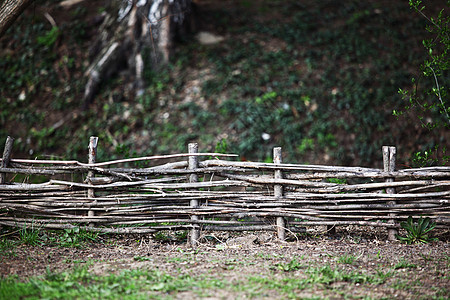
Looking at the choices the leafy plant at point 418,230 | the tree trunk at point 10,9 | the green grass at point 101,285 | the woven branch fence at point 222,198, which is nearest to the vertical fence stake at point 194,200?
the woven branch fence at point 222,198

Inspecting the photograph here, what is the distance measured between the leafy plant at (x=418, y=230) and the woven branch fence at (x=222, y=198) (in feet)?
0.19

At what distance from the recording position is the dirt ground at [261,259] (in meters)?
2.60

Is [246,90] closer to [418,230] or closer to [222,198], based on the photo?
[222,198]

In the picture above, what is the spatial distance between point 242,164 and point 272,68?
13.6 ft

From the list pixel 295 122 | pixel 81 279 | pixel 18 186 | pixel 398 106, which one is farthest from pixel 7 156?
pixel 398 106

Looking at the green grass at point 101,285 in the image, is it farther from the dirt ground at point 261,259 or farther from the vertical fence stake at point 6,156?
the vertical fence stake at point 6,156

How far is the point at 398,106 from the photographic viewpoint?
6.40 metres

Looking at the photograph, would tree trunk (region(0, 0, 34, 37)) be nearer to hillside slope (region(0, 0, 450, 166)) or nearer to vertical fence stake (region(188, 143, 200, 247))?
vertical fence stake (region(188, 143, 200, 247))

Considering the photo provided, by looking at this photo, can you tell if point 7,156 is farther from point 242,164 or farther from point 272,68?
point 272,68

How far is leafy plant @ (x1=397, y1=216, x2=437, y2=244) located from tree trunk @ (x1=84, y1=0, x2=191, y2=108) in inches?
204

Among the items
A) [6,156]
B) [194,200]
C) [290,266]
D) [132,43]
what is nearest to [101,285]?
[194,200]

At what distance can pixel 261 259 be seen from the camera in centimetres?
309

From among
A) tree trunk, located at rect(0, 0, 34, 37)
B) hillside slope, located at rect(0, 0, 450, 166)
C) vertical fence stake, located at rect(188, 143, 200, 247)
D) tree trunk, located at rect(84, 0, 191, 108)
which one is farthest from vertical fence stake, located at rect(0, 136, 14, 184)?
tree trunk, located at rect(84, 0, 191, 108)

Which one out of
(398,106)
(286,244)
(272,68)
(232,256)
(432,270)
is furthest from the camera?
(272,68)
